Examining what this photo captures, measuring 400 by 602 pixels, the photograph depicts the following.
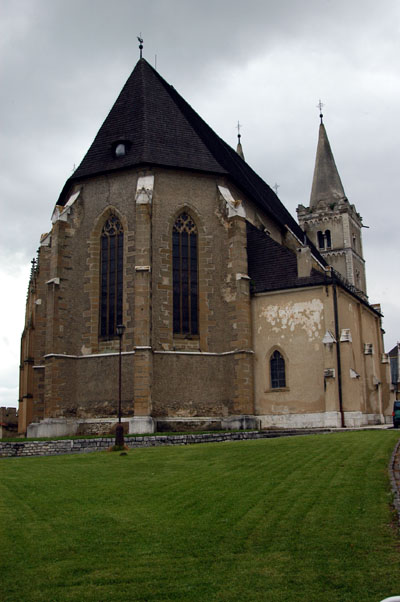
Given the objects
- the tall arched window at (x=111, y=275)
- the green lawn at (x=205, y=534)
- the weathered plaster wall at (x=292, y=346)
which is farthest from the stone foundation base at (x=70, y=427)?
the green lawn at (x=205, y=534)

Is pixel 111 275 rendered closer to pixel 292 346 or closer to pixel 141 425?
pixel 141 425

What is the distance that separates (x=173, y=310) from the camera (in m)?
30.5

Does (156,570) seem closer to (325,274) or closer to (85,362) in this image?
(85,362)

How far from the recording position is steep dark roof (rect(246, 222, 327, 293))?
3128 cm

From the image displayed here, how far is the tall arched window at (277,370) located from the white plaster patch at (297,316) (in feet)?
4.09

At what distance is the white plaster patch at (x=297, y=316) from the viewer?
99.9 ft

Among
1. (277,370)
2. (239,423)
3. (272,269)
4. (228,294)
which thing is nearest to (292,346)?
(277,370)

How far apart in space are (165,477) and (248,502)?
362 cm

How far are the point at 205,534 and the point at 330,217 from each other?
55.3 metres

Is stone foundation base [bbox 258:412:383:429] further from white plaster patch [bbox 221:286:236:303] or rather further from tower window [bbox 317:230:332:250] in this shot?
tower window [bbox 317:230:332:250]

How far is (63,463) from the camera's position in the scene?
17.0 metres

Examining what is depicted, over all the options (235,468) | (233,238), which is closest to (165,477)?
(235,468)

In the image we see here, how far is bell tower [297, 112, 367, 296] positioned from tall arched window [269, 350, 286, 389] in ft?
102

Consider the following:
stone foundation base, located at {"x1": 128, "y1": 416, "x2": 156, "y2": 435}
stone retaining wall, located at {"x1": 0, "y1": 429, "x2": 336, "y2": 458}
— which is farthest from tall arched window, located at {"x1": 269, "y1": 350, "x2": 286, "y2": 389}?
stone retaining wall, located at {"x1": 0, "y1": 429, "x2": 336, "y2": 458}
